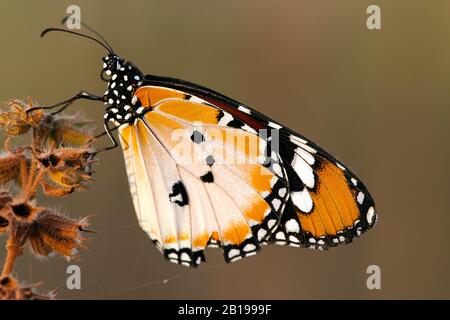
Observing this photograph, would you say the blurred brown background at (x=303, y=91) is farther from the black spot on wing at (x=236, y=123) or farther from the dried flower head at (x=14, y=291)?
the dried flower head at (x=14, y=291)

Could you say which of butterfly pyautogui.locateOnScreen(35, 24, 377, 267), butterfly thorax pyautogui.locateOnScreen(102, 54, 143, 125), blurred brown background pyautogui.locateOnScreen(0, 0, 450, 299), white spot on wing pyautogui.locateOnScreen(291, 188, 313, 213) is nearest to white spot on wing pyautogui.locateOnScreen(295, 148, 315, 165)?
butterfly pyautogui.locateOnScreen(35, 24, 377, 267)

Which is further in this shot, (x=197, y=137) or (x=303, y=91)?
(x=303, y=91)

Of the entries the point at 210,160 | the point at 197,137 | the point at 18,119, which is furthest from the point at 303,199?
the point at 18,119

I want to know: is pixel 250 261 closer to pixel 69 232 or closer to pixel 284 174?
pixel 284 174

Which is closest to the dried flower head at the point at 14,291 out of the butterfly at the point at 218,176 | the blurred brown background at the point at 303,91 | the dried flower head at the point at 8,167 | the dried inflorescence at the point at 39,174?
the dried inflorescence at the point at 39,174

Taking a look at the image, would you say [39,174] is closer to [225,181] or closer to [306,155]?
[225,181]

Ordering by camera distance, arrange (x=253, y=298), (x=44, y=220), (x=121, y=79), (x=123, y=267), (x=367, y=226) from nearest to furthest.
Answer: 1. (x=44, y=220)
2. (x=367, y=226)
3. (x=121, y=79)
4. (x=123, y=267)
5. (x=253, y=298)

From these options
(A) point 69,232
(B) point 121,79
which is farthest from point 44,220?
(B) point 121,79
